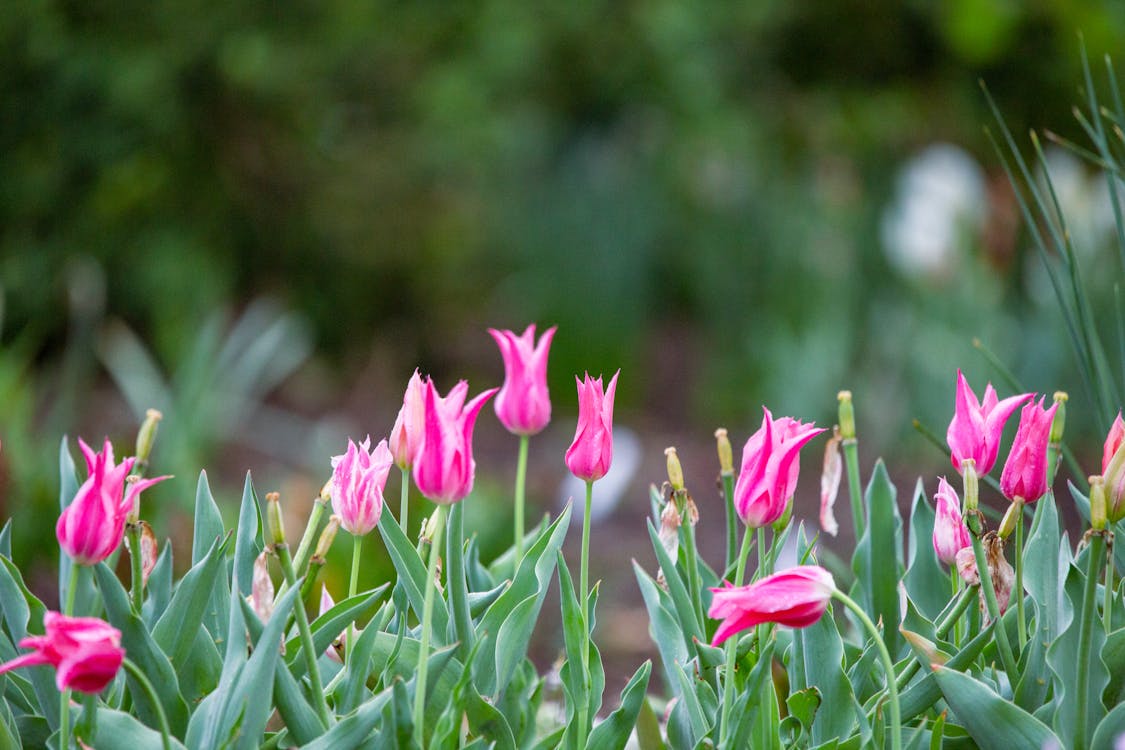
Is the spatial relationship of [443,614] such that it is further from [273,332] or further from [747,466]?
[273,332]

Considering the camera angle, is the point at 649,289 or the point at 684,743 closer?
the point at 684,743

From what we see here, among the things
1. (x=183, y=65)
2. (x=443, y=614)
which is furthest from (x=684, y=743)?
(x=183, y=65)

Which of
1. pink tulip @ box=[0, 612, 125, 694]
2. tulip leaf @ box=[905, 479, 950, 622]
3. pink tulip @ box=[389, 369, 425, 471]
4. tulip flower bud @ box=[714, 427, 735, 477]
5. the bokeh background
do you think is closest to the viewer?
pink tulip @ box=[0, 612, 125, 694]

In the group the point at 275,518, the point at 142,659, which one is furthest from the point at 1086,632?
the point at 142,659

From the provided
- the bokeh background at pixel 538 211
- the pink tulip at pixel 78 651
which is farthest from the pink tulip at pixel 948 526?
the bokeh background at pixel 538 211

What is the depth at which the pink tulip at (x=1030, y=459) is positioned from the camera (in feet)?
2.78

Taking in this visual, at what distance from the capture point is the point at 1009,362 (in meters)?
3.22

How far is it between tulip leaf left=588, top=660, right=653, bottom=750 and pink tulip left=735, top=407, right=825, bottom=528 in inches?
5.2

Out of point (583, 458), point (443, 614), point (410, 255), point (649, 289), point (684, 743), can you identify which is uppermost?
point (583, 458)

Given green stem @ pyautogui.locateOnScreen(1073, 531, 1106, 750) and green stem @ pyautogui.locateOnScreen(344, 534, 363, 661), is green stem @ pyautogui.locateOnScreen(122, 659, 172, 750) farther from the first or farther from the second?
green stem @ pyautogui.locateOnScreen(1073, 531, 1106, 750)

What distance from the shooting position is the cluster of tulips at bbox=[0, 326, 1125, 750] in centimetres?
77

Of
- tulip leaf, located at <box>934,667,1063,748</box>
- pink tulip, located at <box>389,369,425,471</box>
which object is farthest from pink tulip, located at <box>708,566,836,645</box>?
pink tulip, located at <box>389,369,425,471</box>

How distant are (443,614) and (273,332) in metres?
2.43

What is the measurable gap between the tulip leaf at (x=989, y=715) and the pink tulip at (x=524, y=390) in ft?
1.06
